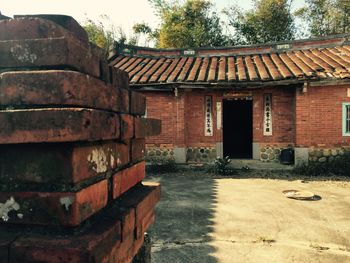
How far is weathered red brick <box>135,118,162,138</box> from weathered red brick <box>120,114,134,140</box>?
0.23ft

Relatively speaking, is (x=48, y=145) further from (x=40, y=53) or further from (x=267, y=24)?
(x=267, y=24)

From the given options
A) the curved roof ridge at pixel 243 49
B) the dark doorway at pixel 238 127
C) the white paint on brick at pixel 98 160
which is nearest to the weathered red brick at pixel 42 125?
the white paint on brick at pixel 98 160

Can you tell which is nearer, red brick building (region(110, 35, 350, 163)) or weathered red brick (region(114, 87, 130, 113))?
weathered red brick (region(114, 87, 130, 113))

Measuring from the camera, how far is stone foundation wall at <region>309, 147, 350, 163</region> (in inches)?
400

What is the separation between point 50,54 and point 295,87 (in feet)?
35.6

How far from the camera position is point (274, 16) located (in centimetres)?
2595

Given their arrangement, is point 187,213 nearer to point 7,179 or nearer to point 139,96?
point 139,96

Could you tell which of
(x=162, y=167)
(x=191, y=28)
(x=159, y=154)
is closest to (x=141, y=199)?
(x=162, y=167)

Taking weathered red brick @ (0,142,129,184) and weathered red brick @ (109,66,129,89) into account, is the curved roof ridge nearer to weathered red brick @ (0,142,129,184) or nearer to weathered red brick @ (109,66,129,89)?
weathered red brick @ (109,66,129,89)

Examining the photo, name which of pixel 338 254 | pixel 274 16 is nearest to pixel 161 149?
pixel 338 254

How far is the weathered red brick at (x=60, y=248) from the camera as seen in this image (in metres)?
0.79

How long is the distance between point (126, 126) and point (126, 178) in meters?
0.26

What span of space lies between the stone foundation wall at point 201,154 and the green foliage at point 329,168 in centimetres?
302

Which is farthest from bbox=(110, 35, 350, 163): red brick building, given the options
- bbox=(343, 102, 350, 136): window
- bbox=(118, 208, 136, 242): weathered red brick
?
bbox=(118, 208, 136, 242): weathered red brick
